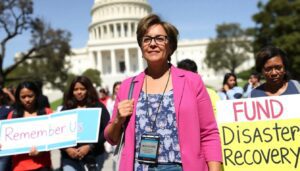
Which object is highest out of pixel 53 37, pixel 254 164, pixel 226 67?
pixel 226 67

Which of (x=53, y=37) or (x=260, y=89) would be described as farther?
(x=53, y=37)

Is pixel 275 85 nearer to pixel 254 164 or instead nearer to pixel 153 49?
pixel 254 164

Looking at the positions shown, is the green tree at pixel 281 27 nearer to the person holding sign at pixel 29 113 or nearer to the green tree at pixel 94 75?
the green tree at pixel 94 75

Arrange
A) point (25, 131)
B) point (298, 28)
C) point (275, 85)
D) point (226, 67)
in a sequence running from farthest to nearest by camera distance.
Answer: point (226, 67)
point (298, 28)
point (25, 131)
point (275, 85)

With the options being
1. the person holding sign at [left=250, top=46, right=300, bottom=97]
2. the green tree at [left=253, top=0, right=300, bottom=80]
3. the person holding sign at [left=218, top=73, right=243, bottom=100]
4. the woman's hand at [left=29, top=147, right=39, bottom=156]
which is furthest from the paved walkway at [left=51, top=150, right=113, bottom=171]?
the green tree at [left=253, top=0, right=300, bottom=80]

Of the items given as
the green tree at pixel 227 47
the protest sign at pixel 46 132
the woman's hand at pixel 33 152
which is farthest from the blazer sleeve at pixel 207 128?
the green tree at pixel 227 47

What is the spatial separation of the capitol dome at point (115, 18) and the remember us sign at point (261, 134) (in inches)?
3572

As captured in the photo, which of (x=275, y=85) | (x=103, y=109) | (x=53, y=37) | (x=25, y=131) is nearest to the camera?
(x=275, y=85)

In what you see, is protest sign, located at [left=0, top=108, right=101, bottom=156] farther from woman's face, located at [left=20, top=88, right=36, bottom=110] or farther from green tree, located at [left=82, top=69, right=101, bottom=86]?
green tree, located at [left=82, top=69, right=101, bottom=86]

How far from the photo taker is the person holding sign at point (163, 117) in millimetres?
2496

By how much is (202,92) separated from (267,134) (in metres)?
1.34

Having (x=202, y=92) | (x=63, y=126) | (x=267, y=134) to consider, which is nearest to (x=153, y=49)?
(x=202, y=92)

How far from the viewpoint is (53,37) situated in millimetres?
32000

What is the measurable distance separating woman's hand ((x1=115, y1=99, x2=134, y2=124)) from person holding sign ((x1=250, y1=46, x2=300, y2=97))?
5.66ft
